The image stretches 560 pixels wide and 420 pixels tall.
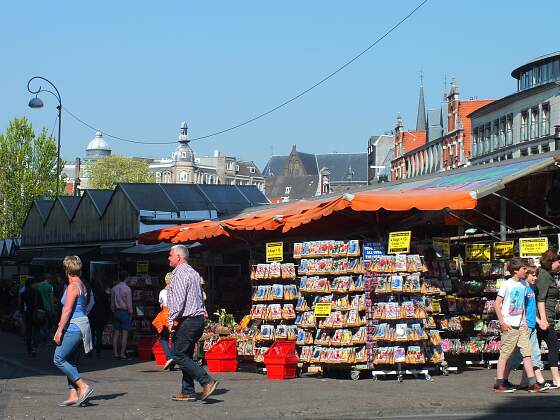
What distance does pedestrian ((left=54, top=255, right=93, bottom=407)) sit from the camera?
1242cm

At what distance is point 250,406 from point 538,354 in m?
4.61

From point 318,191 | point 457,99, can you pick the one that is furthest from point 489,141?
point 318,191

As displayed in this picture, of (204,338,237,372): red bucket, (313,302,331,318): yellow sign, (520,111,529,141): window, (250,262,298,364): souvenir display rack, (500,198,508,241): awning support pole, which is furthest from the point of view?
(520,111,529,141): window

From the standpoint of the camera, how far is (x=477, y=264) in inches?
723

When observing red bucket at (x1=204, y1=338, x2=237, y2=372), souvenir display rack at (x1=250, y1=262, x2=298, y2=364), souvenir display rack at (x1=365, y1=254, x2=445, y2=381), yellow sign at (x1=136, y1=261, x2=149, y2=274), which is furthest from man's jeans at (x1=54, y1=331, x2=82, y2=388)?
yellow sign at (x1=136, y1=261, x2=149, y2=274)

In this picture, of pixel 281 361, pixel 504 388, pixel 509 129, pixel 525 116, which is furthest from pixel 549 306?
pixel 509 129

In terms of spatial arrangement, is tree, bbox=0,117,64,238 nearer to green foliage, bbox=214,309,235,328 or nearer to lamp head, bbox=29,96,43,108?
lamp head, bbox=29,96,43,108

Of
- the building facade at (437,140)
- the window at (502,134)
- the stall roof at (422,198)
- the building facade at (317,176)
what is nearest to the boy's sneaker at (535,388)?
the stall roof at (422,198)

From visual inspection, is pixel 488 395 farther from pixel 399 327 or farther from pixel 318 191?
pixel 318 191

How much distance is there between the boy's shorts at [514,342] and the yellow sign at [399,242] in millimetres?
2431

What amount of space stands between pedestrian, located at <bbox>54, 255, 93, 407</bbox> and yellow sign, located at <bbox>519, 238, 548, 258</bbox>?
7.23 metres

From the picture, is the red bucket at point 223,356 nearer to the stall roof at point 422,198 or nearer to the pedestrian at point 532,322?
the stall roof at point 422,198

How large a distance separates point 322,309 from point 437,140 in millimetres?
89737

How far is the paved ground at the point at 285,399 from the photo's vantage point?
39.7ft
